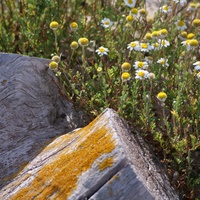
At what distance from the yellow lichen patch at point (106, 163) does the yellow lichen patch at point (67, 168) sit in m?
0.06

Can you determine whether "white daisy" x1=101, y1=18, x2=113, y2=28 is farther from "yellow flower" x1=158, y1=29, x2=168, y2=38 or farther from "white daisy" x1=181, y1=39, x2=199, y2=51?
"white daisy" x1=181, y1=39, x2=199, y2=51

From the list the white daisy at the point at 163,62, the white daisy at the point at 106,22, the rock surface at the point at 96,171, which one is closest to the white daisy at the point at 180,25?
the white daisy at the point at 163,62

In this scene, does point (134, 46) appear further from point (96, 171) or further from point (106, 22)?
point (96, 171)

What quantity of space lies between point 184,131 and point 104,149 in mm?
930

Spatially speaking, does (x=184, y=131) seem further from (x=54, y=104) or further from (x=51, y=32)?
(x=51, y=32)

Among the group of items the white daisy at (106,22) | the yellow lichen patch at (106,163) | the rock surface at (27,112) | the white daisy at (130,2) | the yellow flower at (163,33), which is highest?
the white daisy at (130,2)

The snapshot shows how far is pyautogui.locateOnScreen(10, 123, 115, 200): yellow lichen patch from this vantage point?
305 centimetres

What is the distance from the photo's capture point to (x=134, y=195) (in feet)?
9.63

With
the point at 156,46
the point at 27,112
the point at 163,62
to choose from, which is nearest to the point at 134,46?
the point at 156,46

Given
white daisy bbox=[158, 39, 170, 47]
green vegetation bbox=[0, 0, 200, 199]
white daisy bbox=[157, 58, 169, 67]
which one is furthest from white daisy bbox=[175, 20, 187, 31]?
white daisy bbox=[157, 58, 169, 67]

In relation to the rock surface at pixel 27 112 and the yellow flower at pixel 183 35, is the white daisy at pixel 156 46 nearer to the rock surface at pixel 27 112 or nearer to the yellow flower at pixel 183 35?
the yellow flower at pixel 183 35

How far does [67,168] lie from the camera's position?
313 cm

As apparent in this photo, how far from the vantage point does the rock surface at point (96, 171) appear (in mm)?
2939

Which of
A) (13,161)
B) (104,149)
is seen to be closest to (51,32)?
(13,161)
